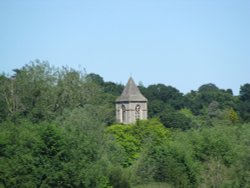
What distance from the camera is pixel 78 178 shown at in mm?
31109

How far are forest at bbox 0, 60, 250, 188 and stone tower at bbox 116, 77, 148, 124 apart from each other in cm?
1909

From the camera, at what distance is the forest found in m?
31.0

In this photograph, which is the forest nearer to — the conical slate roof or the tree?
the conical slate roof

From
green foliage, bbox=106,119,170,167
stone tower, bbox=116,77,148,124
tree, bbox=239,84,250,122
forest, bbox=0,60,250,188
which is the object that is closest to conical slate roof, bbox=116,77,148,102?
stone tower, bbox=116,77,148,124

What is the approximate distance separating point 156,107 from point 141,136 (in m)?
41.6

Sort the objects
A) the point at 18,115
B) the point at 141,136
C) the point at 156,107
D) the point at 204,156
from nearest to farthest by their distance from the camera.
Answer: the point at 204,156 → the point at 18,115 → the point at 141,136 → the point at 156,107

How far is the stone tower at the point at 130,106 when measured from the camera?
87562 millimetres

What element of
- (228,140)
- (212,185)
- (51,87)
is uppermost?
(51,87)

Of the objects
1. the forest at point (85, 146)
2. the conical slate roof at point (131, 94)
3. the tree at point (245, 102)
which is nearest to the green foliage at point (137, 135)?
the forest at point (85, 146)

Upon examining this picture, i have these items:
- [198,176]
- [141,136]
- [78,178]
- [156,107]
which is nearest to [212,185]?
[198,176]

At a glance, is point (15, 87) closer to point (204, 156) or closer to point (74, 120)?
point (74, 120)

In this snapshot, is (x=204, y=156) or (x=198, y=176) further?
(x=204, y=156)

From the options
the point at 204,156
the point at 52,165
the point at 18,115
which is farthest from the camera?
the point at 18,115

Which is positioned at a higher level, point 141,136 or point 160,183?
point 141,136
